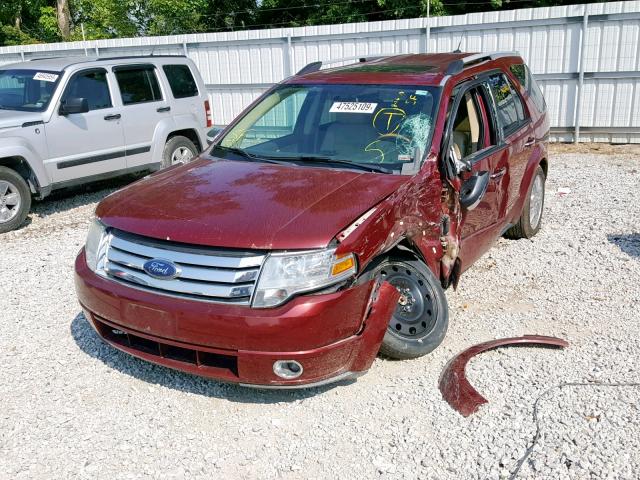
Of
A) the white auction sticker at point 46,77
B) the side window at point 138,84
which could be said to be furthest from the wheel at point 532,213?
the white auction sticker at point 46,77

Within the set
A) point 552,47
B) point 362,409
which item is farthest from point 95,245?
point 552,47

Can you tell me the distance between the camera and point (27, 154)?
754cm

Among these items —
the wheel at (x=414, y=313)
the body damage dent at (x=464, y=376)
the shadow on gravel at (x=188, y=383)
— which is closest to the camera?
the body damage dent at (x=464, y=376)

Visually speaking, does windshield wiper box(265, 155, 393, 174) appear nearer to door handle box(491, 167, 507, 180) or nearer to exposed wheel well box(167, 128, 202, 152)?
door handle box(491, 167, 507, 180)

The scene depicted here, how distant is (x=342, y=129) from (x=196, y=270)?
1.73 meters

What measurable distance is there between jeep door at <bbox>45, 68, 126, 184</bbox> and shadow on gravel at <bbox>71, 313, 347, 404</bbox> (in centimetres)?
409

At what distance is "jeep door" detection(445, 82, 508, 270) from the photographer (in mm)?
4629

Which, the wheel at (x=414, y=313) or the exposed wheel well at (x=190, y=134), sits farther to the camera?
the exposed wheel well at (x=190, y=134)

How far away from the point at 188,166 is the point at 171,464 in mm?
2158

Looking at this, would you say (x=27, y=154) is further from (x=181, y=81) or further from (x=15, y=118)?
(x=181, y=81)

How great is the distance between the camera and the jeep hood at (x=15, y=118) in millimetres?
7392

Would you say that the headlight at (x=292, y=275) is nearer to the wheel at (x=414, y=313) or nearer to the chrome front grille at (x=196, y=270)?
the chrome front grille at (x=196, y=270)

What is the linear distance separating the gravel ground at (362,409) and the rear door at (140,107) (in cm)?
375

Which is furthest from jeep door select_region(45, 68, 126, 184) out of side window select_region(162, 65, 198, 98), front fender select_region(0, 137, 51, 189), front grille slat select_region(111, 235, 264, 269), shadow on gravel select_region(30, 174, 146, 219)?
front grille slat select_region(111, 235, 264, 269)
